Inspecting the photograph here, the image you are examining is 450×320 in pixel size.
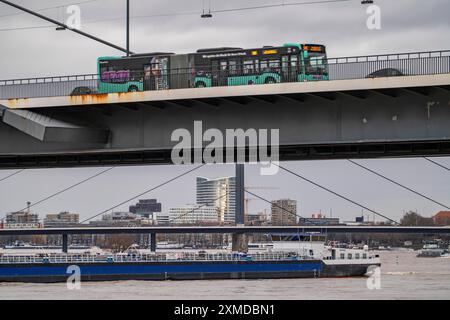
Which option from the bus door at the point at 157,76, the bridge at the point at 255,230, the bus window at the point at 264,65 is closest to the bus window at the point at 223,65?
the bus window at the point at 264,65

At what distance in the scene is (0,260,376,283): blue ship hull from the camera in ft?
258

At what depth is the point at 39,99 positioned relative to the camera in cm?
3338

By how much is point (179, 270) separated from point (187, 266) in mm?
876

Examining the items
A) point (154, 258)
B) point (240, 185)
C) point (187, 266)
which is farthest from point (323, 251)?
point (154, 258)

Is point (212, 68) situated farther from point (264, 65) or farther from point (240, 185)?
point (240, 185)

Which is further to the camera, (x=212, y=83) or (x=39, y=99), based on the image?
(x=212, y=83)

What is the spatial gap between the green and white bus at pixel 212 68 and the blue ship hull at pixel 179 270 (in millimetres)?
39538

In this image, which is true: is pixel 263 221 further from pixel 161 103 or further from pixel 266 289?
pixel 161 103

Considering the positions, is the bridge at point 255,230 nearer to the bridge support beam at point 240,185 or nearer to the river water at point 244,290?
the bridge support beam at point 240,185

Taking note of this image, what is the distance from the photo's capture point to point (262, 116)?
31734 mm

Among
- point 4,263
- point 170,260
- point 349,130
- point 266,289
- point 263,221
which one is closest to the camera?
point 349,130
